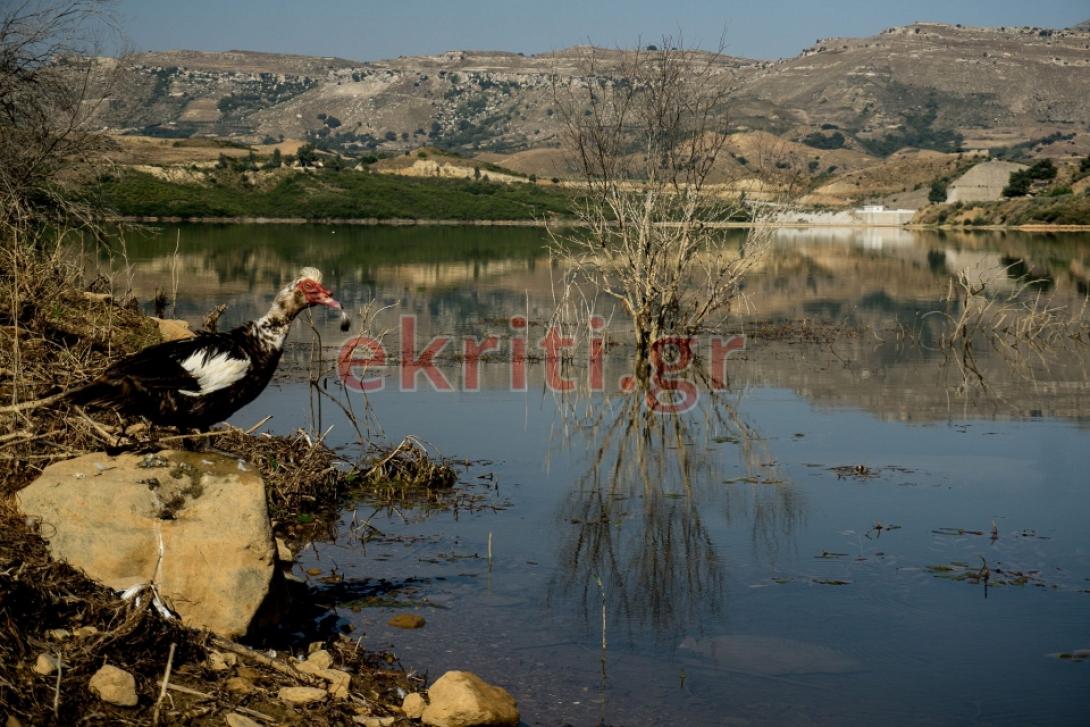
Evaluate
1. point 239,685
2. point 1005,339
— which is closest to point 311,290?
point 239,685

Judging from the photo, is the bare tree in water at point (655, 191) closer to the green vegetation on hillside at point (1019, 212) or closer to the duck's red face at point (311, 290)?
the duck's red face at point (311, 290)

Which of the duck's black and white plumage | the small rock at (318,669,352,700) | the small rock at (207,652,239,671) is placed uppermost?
the duck's black and white plumage

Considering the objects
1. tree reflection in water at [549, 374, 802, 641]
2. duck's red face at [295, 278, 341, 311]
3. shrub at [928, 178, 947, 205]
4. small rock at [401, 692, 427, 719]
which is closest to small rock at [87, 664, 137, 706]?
small rock at [401, 692, 427, 719]

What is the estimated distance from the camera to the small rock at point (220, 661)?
6.61 metres

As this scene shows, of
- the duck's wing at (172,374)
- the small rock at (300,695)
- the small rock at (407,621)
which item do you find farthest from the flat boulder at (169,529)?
the small rock at (407,621)

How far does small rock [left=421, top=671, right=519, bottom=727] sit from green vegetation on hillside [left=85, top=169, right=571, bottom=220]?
269ft

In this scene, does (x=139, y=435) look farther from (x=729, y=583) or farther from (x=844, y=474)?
(x=844, y=474)

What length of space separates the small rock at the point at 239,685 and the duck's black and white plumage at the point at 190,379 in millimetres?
1851

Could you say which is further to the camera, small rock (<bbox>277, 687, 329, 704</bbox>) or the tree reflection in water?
the tree reflection in water

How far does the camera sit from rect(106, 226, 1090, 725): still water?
8.09 m

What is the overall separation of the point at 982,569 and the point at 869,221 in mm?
108009

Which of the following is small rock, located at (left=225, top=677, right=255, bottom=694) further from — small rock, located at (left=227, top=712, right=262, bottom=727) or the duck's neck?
the duck's neck

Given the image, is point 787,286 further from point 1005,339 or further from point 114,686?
point 114,686

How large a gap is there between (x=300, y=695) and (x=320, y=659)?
0.73 metres
